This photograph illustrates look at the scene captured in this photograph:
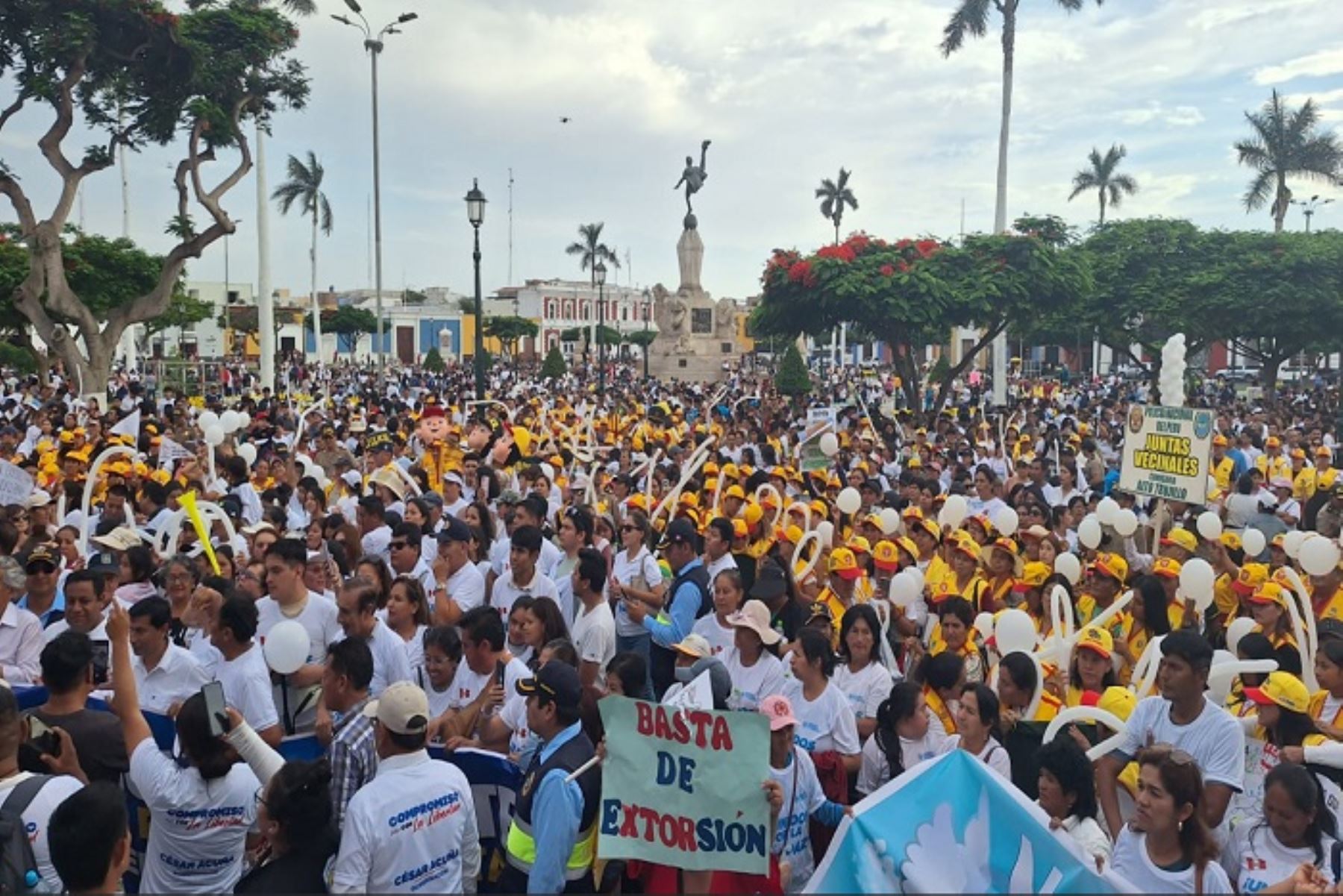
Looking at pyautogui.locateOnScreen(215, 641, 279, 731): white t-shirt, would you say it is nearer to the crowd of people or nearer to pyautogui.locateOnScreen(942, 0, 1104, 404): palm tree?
the crowd of people

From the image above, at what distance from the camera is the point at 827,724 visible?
5.20 meters

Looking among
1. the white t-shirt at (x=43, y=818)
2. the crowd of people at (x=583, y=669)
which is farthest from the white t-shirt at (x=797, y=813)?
the white t-shirt at (x=43, y=818)

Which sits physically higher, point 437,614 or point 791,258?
point 791,258

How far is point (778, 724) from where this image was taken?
4.32m

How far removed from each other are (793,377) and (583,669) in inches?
1186

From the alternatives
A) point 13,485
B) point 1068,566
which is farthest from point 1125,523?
point 13,485

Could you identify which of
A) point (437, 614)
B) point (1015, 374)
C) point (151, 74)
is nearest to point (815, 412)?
point (437, 614)

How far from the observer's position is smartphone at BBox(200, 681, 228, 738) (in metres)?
3.95

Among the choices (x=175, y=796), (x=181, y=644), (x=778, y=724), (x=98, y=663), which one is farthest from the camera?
(x=181, y=644)

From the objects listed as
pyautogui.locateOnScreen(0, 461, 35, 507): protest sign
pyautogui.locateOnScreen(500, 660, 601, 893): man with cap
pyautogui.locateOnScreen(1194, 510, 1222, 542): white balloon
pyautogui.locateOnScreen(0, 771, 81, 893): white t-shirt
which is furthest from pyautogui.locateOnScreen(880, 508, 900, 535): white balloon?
pyautogui.locateOnScreen(0, 461, 35, 507): protest sign

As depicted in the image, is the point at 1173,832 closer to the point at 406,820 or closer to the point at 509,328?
the point at 406,820

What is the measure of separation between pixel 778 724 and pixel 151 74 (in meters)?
29.0

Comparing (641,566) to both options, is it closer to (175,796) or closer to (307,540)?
(307,540)

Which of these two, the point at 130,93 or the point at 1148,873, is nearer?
the point at 1148,873
